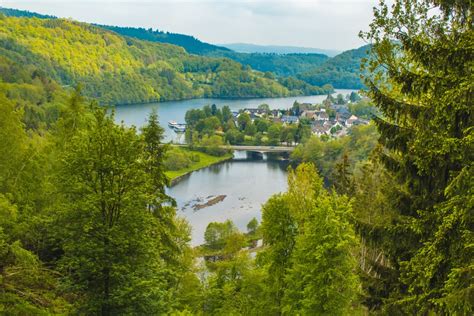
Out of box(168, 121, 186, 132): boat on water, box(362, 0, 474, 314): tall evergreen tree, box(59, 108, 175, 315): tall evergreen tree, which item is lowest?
box(168, 121, 186, 132): boat on water

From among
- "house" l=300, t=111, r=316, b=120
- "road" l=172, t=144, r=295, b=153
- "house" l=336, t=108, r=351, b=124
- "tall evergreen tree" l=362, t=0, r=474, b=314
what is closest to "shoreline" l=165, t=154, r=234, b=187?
"road" l=172, t=144, r=295, b=153

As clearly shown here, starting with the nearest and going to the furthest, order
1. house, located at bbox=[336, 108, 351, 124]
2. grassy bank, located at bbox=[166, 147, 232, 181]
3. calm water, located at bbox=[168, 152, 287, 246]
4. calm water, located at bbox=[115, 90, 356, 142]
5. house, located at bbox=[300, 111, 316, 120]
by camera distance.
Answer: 1. calm water, located at bbox=[168, 152, 287, 246]
2. grassy bank, located at bbox=[166, 147, 232, 181]
3. calm water, located at bbox=[115, 90, 356, 142]
4. house, located at bbox=[336, 108, 351, 124]
5. house, located at bbox=[300, 111, 316, 120]

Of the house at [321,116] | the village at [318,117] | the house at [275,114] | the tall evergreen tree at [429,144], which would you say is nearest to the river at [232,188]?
the village at [318,117]

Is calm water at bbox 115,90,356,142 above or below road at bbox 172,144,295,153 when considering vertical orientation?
above

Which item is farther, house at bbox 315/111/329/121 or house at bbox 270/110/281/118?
house at bbox 270/110/281/118

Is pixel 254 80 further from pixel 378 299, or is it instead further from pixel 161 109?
pixel 378 299

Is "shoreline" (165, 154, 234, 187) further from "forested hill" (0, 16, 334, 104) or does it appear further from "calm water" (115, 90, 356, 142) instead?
"forested hill" (0, 16, 334, 104)

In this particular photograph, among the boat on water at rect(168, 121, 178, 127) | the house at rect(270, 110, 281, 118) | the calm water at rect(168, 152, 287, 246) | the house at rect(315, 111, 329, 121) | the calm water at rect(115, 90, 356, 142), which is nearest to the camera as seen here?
the calm water at rect(168, 152, 287, 246)
